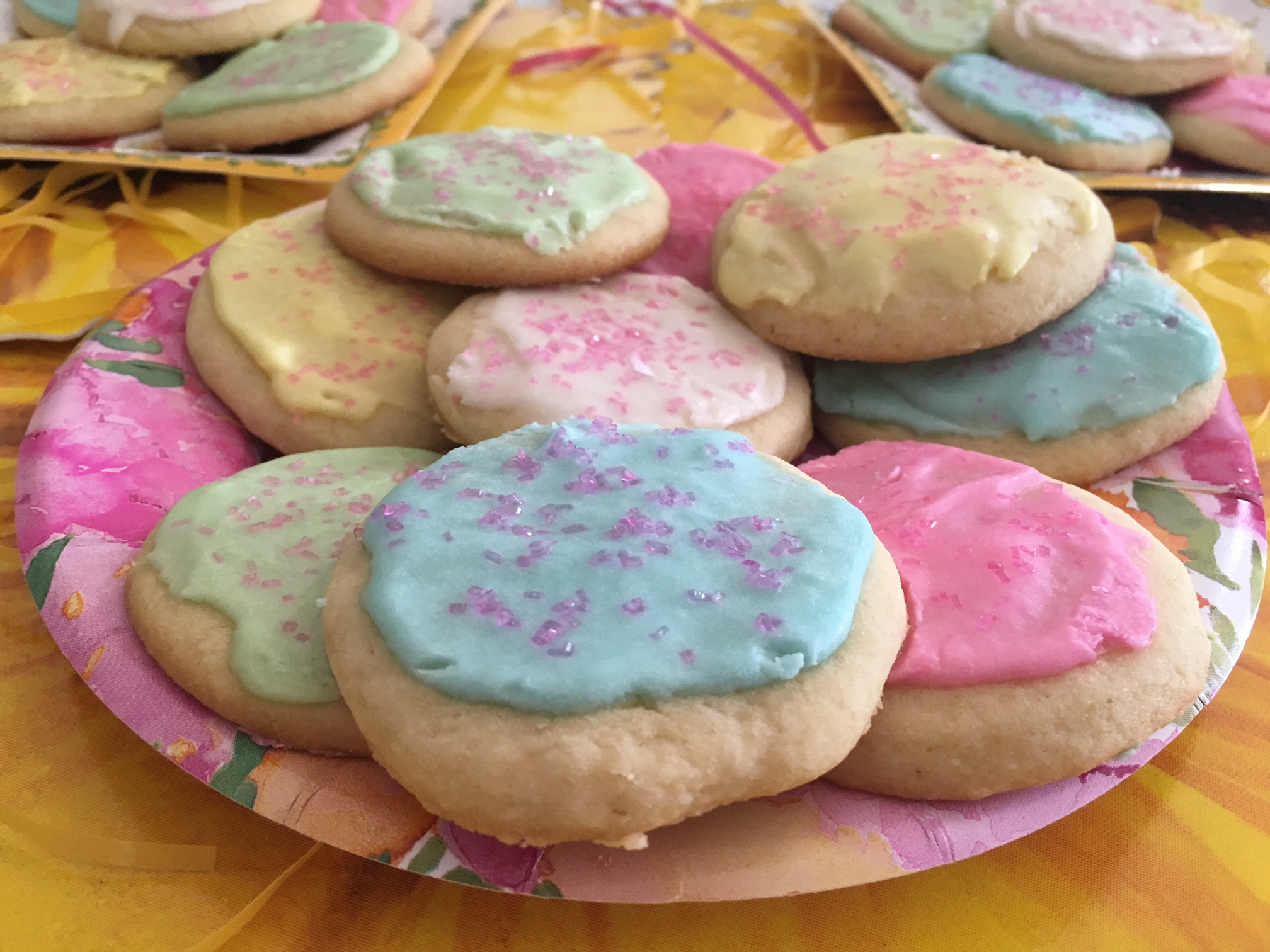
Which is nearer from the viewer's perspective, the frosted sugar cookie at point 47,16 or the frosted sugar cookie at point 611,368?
the frosted sugar cookie at point 611,368

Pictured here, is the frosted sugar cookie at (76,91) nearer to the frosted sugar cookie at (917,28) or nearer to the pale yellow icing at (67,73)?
the pale yellow icing at (67,73)

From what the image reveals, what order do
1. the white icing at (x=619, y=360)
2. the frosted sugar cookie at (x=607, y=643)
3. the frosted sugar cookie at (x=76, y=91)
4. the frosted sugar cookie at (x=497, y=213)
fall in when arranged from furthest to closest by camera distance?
1. the frosted sugar cookie at (x=76, y=91)
2. the frosted sugar cookie at (x=497, y=213)
3. the white icing at (x=619, y=360)
4. the frosted sugar cookie at (x=607, y=643)

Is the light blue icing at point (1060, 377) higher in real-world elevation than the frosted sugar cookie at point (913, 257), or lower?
lower

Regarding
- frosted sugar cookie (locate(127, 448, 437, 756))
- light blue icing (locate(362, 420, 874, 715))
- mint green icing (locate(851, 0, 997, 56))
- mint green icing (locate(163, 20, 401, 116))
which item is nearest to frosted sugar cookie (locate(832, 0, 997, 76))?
mint green icing (locate(851, 0, 997, 56))

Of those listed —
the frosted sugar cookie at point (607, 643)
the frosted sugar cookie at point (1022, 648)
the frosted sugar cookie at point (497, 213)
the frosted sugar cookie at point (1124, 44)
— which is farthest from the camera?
the frosted sugar cookie at point (1124, 44)

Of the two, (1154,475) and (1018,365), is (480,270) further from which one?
(1154,475)

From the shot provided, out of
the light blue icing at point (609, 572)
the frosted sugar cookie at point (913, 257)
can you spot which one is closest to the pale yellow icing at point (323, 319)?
the light blue icing at point (609, 572)

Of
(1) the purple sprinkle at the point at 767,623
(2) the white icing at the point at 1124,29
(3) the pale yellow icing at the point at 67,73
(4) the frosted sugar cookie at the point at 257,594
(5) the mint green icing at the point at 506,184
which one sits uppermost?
(2) the white icing at the point at 1124,29
